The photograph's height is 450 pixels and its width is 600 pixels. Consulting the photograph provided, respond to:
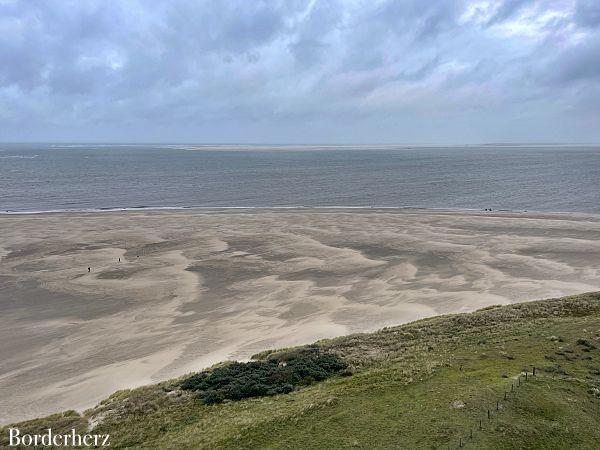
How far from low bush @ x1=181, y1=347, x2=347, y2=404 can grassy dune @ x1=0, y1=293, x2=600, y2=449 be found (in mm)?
643

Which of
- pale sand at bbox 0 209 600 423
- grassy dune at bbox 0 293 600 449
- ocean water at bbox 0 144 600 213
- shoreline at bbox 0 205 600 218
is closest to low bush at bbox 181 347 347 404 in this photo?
grassy dune at bbox 0 293 600 449

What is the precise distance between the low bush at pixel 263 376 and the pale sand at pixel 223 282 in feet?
12.3

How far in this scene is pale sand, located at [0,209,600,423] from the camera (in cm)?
2964

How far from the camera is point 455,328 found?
95.9 ft

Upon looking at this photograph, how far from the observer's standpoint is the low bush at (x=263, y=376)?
73.3 ft

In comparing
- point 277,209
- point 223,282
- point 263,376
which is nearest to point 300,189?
point 277,209

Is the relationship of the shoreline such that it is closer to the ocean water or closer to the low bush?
the ocean water

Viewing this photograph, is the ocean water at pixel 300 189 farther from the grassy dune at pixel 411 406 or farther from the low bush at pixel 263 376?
the grassy dune at pixel 411 406

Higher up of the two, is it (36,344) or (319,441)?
(319,441)

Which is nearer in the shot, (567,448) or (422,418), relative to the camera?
(567,448)

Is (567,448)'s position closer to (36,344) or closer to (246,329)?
(246,329)

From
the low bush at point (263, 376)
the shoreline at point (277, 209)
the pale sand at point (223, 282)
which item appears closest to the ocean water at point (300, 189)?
the shoreline at point (277, 209)

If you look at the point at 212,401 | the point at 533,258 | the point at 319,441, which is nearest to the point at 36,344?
the point at 212,401

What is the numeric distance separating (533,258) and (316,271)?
2513cm
